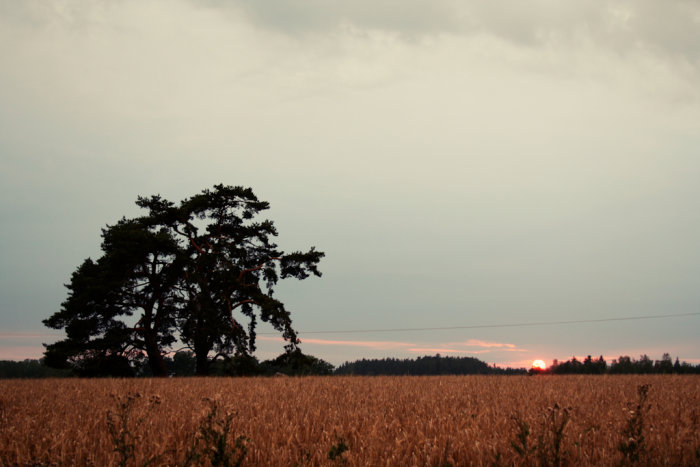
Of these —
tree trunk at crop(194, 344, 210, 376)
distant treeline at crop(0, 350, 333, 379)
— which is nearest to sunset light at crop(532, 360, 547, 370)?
distant treeline at crop(0, 350, 333, 379)

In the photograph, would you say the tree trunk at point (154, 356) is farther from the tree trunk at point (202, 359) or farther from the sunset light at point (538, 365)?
the sunset light at point (538, 365)

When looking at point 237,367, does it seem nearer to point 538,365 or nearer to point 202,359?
point 202,359

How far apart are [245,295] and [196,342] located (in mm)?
3417

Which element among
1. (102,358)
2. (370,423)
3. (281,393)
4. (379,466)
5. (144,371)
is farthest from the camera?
(144,371)

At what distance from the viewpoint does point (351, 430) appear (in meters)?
6.39

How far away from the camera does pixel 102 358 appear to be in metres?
25.4

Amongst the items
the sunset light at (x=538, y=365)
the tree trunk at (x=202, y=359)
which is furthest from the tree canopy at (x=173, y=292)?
the sunset light at (x=538, y=365)

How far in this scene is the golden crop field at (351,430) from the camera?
4805 mm

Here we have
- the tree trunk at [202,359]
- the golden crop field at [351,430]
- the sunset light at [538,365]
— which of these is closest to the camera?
the golden crop field at [351,430]

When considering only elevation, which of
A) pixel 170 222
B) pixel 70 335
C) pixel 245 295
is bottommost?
pixel 70 335

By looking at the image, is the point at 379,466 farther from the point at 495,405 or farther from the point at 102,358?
the point at 102,358

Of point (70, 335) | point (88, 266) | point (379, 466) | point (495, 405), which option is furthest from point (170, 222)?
point (379, 466)

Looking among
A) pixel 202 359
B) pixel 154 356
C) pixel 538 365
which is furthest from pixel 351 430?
pixel 154 356

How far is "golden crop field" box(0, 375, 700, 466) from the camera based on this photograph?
4.80 m
